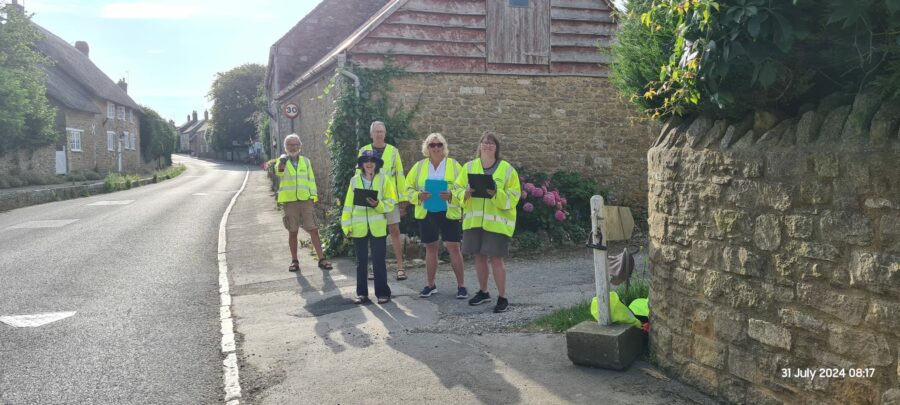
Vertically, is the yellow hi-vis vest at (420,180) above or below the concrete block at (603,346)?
above

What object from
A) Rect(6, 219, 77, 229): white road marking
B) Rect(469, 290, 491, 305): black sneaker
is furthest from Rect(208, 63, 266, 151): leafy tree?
Rect(469, 290, 491, 305): black sneaker

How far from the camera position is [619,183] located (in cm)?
1283

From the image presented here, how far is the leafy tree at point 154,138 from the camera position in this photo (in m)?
53.3

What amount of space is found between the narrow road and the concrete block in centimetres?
252

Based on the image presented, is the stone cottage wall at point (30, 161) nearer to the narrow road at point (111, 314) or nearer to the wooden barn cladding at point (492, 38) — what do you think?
the narrow road at point (111, 314)

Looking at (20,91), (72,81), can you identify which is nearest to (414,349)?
(20,91)

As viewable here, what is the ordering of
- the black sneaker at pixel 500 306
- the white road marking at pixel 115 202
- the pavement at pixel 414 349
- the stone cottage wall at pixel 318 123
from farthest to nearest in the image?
the white road marking at pixel 115 202
the stone cottage wall at pixel 318 123
the black sneaker at pixel 500 306
the pavement at pixel 414 349

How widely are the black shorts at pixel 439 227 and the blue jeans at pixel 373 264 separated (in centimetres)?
54

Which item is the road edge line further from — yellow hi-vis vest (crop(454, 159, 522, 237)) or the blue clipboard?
yellow hi-vis vest (crop(454, 159, 522, 237))

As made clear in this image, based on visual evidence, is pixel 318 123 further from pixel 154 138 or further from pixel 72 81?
pixel 154 138

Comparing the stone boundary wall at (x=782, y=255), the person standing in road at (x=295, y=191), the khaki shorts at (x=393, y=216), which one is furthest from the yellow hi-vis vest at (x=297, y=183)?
the stone boundary wall at (x=782, y=255)

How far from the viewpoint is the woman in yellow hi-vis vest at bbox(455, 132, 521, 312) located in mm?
6262

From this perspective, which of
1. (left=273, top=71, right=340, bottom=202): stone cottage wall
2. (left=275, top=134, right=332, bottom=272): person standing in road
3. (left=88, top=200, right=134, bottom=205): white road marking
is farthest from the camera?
(left=88, top=200, right=134, bottom=205): white road marking

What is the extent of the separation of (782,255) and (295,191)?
6.71m
